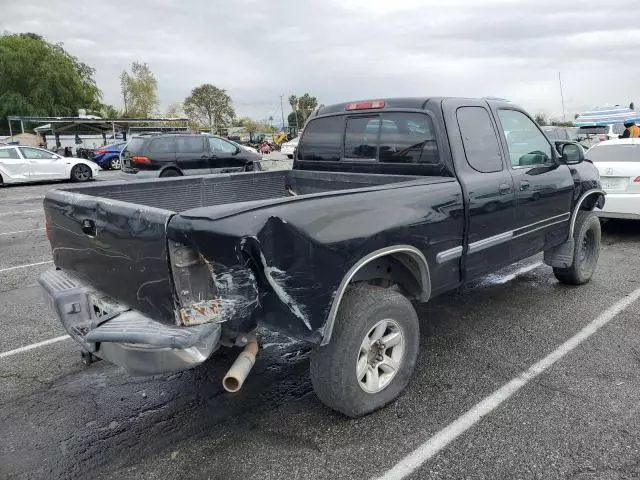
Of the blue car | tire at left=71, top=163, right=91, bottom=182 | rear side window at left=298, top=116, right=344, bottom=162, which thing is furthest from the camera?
the blue car

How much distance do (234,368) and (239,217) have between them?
77 centimetres

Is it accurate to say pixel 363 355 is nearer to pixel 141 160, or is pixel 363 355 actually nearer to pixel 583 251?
pixel 583 251

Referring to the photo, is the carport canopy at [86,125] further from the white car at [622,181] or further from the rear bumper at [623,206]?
the rear bumper at [623,206]

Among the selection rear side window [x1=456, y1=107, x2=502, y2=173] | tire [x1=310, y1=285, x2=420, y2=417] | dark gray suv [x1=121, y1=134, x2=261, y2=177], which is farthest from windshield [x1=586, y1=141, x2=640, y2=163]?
dark gray suv [x1=121, y1=134, x2=261, y2=177]

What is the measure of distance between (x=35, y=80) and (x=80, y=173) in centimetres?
3062

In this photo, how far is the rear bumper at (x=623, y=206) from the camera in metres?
7.48

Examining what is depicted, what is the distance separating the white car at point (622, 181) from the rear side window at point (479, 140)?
14.3ft

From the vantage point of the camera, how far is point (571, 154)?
4922mm

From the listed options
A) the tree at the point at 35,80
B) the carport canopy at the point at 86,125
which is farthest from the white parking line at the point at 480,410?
the tree at the point at 35,80

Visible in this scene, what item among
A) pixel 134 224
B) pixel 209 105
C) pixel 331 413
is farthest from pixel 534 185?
pixel 209 105

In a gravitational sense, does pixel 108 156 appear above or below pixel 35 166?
above

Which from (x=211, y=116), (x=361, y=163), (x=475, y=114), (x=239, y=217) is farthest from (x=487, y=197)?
(x=211, y=116)

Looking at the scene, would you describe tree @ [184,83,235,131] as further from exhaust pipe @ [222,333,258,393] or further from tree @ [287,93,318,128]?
exhaust pipe @ [222,333,258,393]

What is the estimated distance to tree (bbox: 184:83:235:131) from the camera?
79.4 metres
